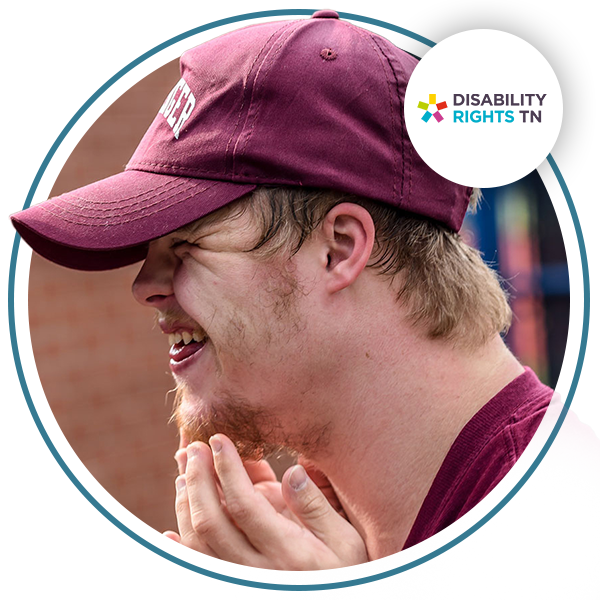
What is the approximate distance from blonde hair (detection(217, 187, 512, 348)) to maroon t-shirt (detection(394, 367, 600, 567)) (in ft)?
0.70

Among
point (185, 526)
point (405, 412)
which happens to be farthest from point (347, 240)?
point (185, 526)

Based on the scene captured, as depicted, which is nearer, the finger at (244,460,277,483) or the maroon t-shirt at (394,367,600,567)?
the maroon t-shirt at (394,367,600,567)

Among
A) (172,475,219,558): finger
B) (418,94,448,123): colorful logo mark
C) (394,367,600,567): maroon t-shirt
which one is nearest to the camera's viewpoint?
(394,367,600,567): maroon t-shirt

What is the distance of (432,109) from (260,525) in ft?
3.79

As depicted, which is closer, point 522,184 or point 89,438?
point 522,184

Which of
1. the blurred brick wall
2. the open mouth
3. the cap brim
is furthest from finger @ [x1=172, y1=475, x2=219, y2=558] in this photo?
the blurred brick wall

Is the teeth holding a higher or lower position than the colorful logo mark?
lower

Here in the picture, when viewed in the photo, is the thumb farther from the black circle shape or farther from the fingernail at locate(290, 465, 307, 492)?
the black circle shape

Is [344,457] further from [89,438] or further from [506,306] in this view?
[89,438]

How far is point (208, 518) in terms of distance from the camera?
5.74 feet

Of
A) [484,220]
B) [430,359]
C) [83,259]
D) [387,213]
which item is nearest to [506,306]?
[430,359]

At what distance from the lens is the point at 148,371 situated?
14.5 feet

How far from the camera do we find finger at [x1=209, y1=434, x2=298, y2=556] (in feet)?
5.59

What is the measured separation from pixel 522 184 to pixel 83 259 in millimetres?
2847
